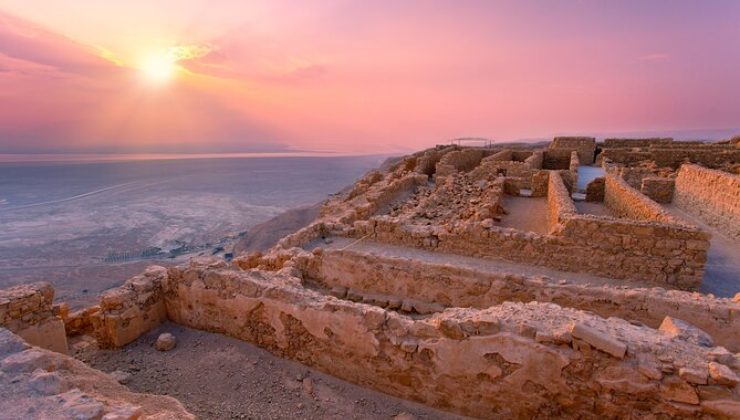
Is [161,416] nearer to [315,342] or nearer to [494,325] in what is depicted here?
[315,342]

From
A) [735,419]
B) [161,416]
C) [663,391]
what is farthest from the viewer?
[663,391]

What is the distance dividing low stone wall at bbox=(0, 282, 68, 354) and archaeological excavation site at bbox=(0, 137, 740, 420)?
0.06 feet

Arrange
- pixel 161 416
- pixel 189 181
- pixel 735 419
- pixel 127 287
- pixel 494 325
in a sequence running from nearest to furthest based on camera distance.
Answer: pixel 161 416
pixel 735 419
pixel 494 325
pixel 127 287
pixel 189 181

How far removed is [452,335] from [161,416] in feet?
9.11

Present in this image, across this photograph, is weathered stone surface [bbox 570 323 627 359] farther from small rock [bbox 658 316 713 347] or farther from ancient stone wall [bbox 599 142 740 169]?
ancient stone wall [bbox 599 142 740 169]

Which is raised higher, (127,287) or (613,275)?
(127,287)

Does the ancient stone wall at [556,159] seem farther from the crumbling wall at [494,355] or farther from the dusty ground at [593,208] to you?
the crumbling wall at [494,355]

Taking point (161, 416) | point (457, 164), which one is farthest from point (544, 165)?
point (161, 416)

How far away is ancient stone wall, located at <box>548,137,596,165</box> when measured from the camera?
24.4m

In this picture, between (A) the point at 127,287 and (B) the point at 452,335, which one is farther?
(A) the point at 127,287

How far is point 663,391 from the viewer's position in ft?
10.7

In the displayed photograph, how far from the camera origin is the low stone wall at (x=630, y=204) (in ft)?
27.3

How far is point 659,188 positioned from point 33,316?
17999 millimetres

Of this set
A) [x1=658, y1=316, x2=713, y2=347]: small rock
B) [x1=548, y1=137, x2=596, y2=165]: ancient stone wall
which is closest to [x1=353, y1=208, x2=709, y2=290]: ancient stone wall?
[x1=658, y1=316, x2=713, y2=347]: small rock
